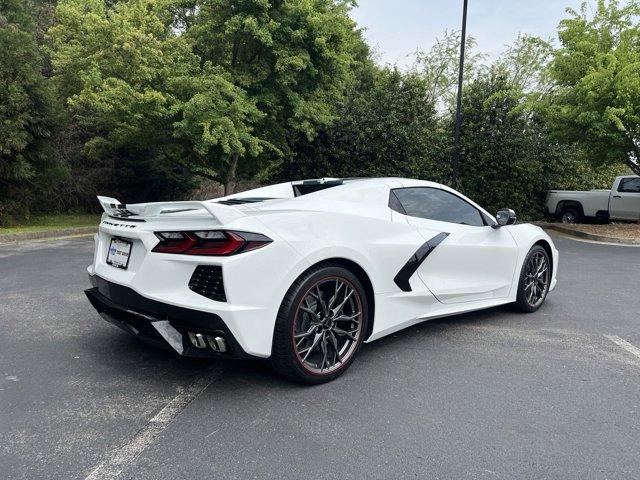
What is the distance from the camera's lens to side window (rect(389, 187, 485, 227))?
395 centimetres

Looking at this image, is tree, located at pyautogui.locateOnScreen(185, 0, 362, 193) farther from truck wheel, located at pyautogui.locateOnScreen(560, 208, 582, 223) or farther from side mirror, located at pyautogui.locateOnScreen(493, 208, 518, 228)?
side mirror, located at pyautogui.locateOnScreen(493, 208, 518, 228)

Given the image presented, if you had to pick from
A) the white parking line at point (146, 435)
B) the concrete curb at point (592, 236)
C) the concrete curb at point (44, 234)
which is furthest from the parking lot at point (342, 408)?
the concrete curb at point (592, 236)

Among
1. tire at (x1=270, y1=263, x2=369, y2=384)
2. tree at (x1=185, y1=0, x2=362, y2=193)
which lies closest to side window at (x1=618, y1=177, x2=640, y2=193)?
tree at (x1=185, y1=0, x2=362, y2=193)

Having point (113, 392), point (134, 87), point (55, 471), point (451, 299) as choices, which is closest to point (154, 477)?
point (55, 471)

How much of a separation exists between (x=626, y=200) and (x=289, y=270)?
49.4 ft

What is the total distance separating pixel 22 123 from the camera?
12312mm

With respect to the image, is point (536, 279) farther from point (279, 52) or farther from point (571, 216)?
point (571, 216)

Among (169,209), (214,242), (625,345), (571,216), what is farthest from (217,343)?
(571,216)

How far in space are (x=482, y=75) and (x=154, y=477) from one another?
60.4ft

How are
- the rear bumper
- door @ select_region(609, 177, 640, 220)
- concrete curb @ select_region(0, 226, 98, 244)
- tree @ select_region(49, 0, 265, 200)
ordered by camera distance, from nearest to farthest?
the rear bumper → concrete curb @ select_region(0, 226, 98, 244) → tree @ select_region(49, 0, 265, 200) → door @ select_region(609, 177, 640, 220)

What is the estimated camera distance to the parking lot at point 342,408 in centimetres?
232

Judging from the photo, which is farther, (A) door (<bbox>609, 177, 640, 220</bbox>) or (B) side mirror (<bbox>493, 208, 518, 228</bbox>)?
(A) door (<bbox>609, 177, 640, 220</bbox>)

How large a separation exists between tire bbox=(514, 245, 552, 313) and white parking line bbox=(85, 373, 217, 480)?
3.24m

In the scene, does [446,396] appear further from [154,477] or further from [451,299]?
[154,477]
